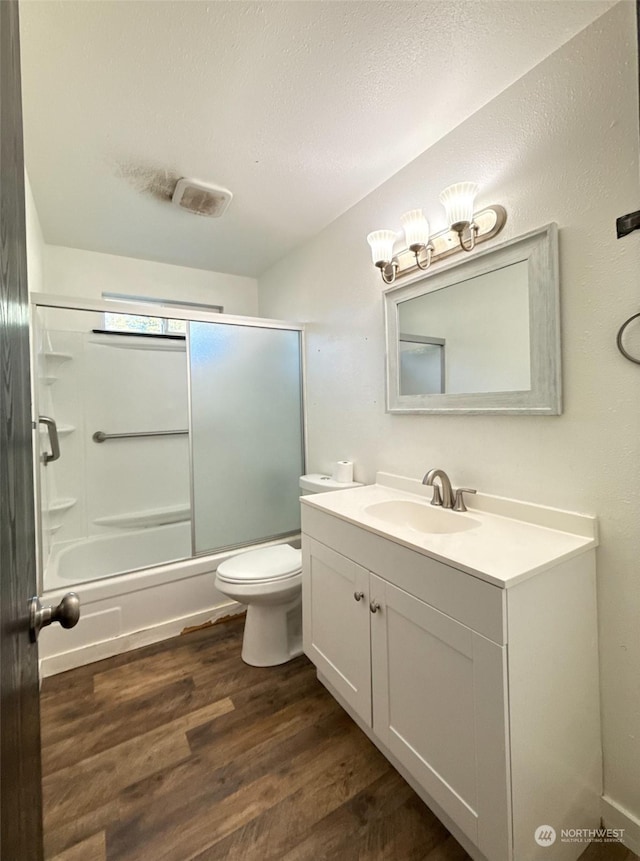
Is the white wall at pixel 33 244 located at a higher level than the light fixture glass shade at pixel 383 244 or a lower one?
higher

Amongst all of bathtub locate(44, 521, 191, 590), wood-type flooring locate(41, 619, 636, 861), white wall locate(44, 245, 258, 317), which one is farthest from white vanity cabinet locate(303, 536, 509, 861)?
white wall locate(44, 245, 258, 317)

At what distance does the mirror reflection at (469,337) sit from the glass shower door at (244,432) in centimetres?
105

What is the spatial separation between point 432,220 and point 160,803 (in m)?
2.36

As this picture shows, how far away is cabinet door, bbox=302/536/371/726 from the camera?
4.23 ft

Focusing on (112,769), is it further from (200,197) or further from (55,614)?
(200,197)

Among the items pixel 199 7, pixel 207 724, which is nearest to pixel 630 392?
pixel 199 7

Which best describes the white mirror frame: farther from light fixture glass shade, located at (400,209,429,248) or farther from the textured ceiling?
the textured ceiling

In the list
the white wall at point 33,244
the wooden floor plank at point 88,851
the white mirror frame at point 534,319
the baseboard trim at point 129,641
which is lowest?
the wooden floor plank at point 88,851

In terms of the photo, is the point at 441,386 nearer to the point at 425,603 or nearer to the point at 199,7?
the point at 425,603

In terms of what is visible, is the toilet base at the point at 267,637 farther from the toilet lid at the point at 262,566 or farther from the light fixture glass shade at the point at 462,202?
the light fixture glass shade at the point at 462,202

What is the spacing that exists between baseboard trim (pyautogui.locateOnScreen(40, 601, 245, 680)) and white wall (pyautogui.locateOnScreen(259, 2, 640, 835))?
1653mm

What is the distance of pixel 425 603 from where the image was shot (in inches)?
41.1

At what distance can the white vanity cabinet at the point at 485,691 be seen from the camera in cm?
86

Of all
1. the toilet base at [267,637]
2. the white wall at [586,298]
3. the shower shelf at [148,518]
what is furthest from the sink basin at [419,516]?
the shower shelf at [148,518]
